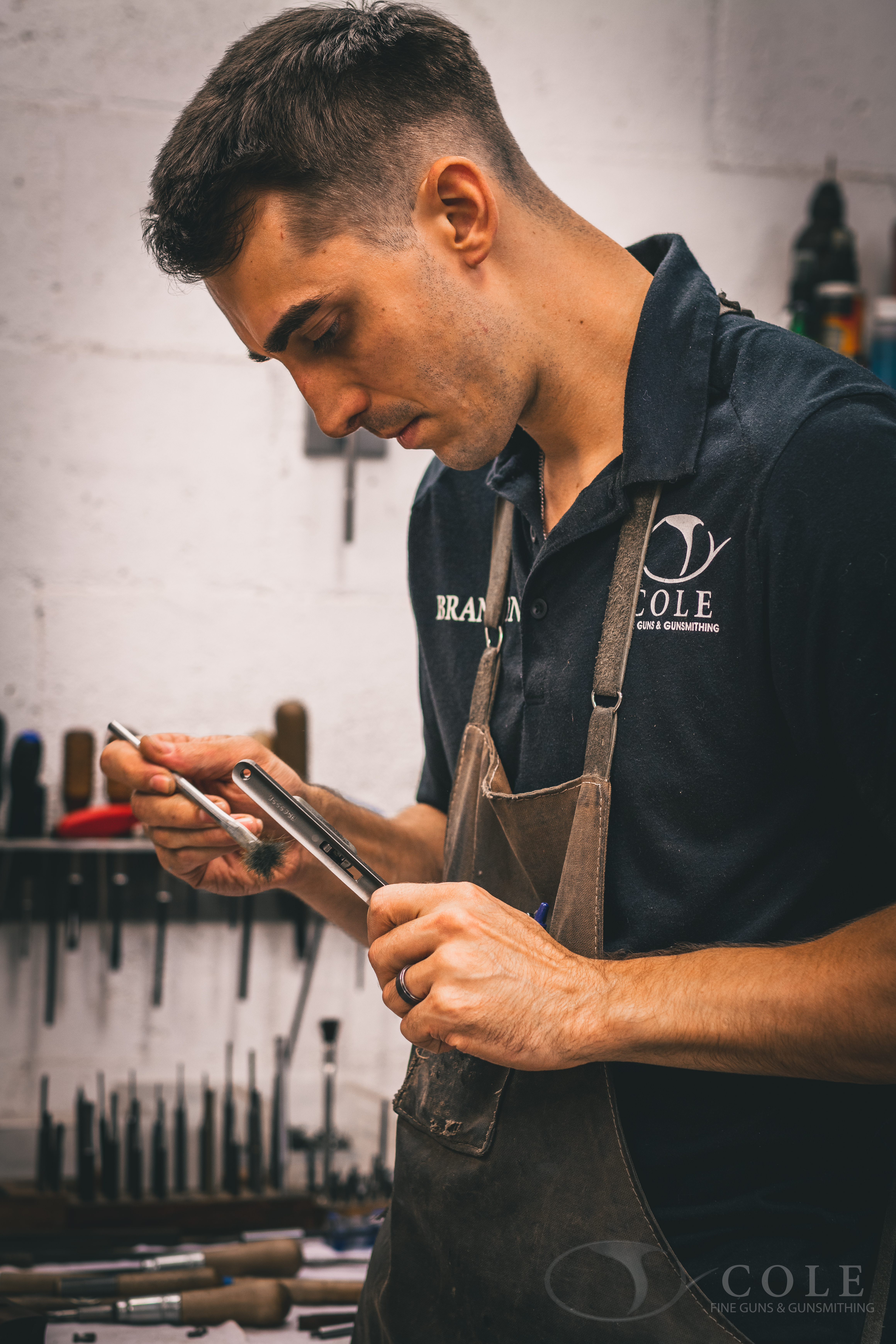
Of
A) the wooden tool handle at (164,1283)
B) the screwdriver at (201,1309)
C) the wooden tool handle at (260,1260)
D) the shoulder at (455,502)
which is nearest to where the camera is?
the shoulder at (455,502)

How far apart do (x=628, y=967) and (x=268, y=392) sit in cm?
196

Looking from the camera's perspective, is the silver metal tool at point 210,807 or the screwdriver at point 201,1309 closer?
the silver metal tool at point 210,807

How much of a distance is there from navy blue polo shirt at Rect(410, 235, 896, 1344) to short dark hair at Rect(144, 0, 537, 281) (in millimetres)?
252

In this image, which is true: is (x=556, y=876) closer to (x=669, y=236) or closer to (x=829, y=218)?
(x=669, y=236)

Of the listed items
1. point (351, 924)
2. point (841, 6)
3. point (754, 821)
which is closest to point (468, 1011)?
point (754, 821)

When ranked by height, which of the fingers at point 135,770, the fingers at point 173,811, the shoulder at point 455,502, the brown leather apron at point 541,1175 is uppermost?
the shoulder at point 455,502

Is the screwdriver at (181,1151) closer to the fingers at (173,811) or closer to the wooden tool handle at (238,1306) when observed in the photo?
the wooden tool handle at (238,1306)

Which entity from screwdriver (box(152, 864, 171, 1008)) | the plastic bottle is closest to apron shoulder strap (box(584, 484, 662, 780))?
screwdriver (box(152, 864, 171, 1008))

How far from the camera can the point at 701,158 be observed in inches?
105

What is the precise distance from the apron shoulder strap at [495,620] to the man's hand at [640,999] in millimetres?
279

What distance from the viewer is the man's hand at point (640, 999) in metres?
0.81

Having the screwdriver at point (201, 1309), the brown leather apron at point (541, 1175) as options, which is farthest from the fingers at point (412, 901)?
the screwdriver at point (201, 1309)

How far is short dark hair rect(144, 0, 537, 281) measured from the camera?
0.93 metres

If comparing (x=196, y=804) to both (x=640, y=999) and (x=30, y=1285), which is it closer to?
(x=640, y=999)
